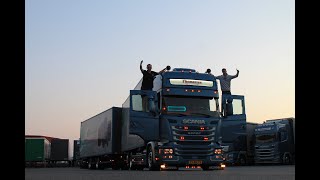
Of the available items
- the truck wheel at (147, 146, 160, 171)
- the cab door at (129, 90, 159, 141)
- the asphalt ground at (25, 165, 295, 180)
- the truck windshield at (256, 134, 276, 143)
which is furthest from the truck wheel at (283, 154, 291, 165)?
the cab door at (129, 90, 159, 141)

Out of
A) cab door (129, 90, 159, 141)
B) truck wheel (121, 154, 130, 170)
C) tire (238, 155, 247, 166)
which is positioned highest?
cab door (129, 90, 159, 141)

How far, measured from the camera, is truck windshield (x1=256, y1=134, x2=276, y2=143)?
32.9 metres

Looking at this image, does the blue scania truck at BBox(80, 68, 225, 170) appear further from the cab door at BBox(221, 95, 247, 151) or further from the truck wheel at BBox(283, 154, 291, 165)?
the truck wheel at BBox(283, 154, 291, 165)

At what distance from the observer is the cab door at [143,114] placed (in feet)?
55.8

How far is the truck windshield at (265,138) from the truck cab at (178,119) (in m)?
16.0

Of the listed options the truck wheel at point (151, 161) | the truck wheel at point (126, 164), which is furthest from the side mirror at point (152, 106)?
the truck wheel at point (126, 164)

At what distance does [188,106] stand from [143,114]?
1517mm

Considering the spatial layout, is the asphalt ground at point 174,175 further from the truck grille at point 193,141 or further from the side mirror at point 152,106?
the side mirror at point 152,106

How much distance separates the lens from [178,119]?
17172 millimetres

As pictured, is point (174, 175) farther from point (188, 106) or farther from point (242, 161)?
point (242, 161)
